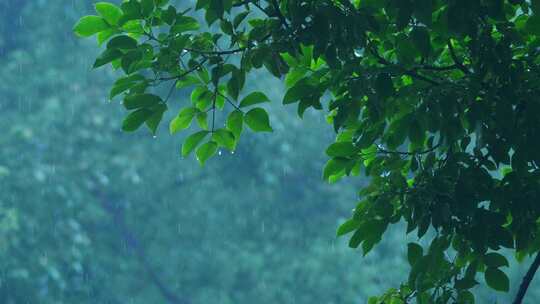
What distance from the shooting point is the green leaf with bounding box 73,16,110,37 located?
1.41 meters

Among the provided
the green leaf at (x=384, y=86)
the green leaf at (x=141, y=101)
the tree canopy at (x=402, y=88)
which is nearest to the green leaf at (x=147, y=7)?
the tree canopy at (x=402, y=88)

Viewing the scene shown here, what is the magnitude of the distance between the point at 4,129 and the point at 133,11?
299 inches

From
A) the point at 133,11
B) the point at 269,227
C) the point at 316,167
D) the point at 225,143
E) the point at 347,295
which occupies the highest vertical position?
the point at 316,167

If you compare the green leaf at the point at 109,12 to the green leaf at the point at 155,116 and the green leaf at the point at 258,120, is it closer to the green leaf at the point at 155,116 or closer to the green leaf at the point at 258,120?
the green leaf at the point at 155,116

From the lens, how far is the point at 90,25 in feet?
4.66

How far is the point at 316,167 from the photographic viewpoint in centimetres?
902

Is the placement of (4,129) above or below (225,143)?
above

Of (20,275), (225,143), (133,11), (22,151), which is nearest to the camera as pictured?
(133,11)

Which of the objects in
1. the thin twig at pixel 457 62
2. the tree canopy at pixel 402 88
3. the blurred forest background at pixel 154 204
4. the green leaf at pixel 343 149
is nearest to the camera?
the tree canopy at pixel 402 88

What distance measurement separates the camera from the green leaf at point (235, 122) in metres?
1.49

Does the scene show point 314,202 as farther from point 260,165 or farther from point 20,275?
point 20,275

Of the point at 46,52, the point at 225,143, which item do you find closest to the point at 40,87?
the point at 46,52

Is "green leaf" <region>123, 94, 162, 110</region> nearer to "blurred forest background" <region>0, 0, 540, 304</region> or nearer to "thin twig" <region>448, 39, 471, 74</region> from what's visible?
"thin twig" <region>448, 39, 471, 74</region>

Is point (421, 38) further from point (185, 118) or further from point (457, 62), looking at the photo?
point (185, 118)
